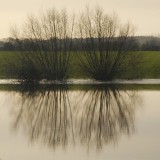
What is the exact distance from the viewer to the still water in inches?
594

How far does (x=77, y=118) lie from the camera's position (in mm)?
22203

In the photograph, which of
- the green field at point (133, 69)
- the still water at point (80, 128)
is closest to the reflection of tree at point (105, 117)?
the still water at point (80, 128)

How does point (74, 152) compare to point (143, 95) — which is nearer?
point (74, 152)

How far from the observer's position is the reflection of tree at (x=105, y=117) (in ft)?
58.6

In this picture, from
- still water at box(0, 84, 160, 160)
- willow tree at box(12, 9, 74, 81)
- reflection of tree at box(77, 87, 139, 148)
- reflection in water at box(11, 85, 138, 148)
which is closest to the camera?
still water at box(0, 84, 160, 160)

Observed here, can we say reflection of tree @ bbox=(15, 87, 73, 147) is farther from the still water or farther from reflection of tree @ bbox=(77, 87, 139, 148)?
reflection of tree @ bbox=(77, 87, 139, 148)

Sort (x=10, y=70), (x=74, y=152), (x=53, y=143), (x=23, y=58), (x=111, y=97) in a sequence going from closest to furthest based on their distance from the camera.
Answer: (x=74, y=152), (x=53, y=143), (x=111, y=97), (x=23, y=58), (x=10, y=70)

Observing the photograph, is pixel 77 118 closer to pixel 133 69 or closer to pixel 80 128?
pixel 80 128

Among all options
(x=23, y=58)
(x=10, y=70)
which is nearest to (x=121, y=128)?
(x=23, y=58)

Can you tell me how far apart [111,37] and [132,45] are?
3685mm

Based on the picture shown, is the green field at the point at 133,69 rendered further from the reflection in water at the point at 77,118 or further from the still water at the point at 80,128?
the still water at the point at 80,128

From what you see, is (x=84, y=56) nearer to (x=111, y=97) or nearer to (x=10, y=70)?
(x=10, y=70)

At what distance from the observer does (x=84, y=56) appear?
178 ft

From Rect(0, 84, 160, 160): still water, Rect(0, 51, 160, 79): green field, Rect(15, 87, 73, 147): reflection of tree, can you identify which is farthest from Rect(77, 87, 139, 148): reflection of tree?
Rect(0, 51, 160, 79): green field
